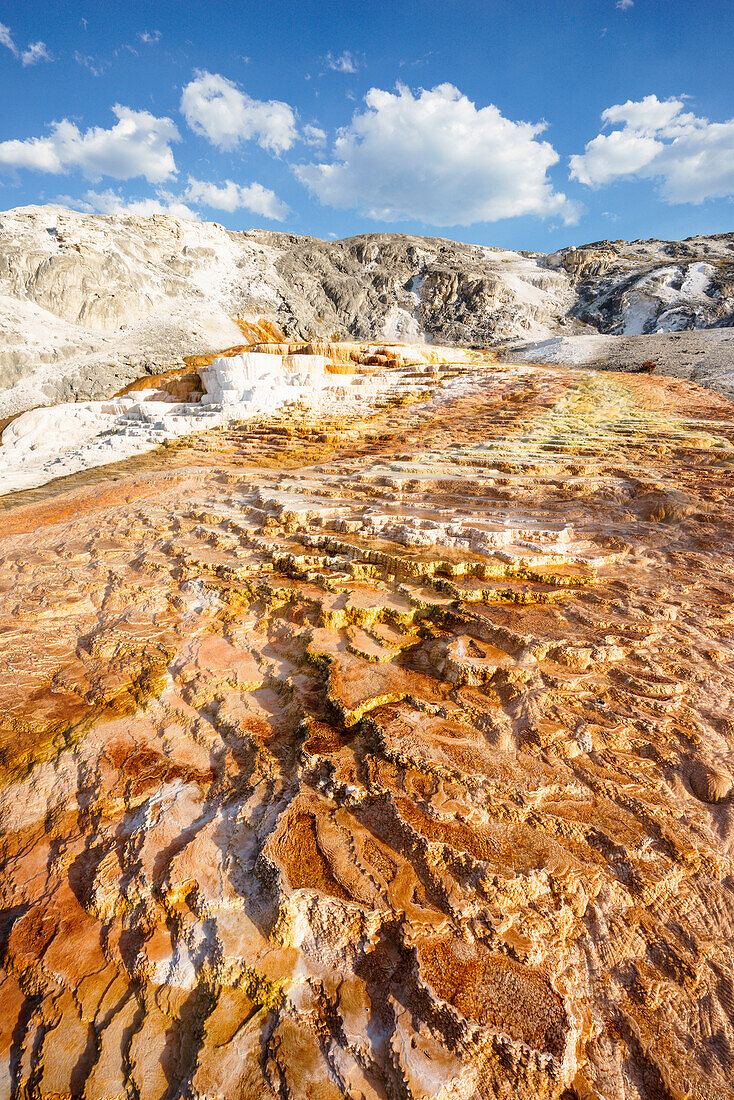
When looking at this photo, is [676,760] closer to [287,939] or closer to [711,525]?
[287,939]

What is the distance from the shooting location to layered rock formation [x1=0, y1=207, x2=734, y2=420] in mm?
17438

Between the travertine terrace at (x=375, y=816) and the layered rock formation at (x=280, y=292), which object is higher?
the layered rock formation at (x=280, y=292)

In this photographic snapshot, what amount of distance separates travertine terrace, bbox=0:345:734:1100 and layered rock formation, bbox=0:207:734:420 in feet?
39.1

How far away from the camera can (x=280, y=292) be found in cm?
2544

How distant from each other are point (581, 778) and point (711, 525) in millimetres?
3223

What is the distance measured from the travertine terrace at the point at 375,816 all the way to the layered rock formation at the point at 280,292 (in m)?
11.9

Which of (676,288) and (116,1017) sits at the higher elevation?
(676,288)

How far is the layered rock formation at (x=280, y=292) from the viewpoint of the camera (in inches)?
687

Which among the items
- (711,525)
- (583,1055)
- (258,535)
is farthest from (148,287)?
(583,1055)

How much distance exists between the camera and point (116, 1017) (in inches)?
49.2

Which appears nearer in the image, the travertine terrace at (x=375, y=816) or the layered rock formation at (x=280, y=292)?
the travertine terrace at (x=375, y=816)

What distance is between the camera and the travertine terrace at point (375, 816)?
1170mm

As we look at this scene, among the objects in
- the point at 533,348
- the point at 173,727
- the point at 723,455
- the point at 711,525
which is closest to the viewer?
the point at 173,727

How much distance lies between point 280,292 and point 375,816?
2849 centimetres
